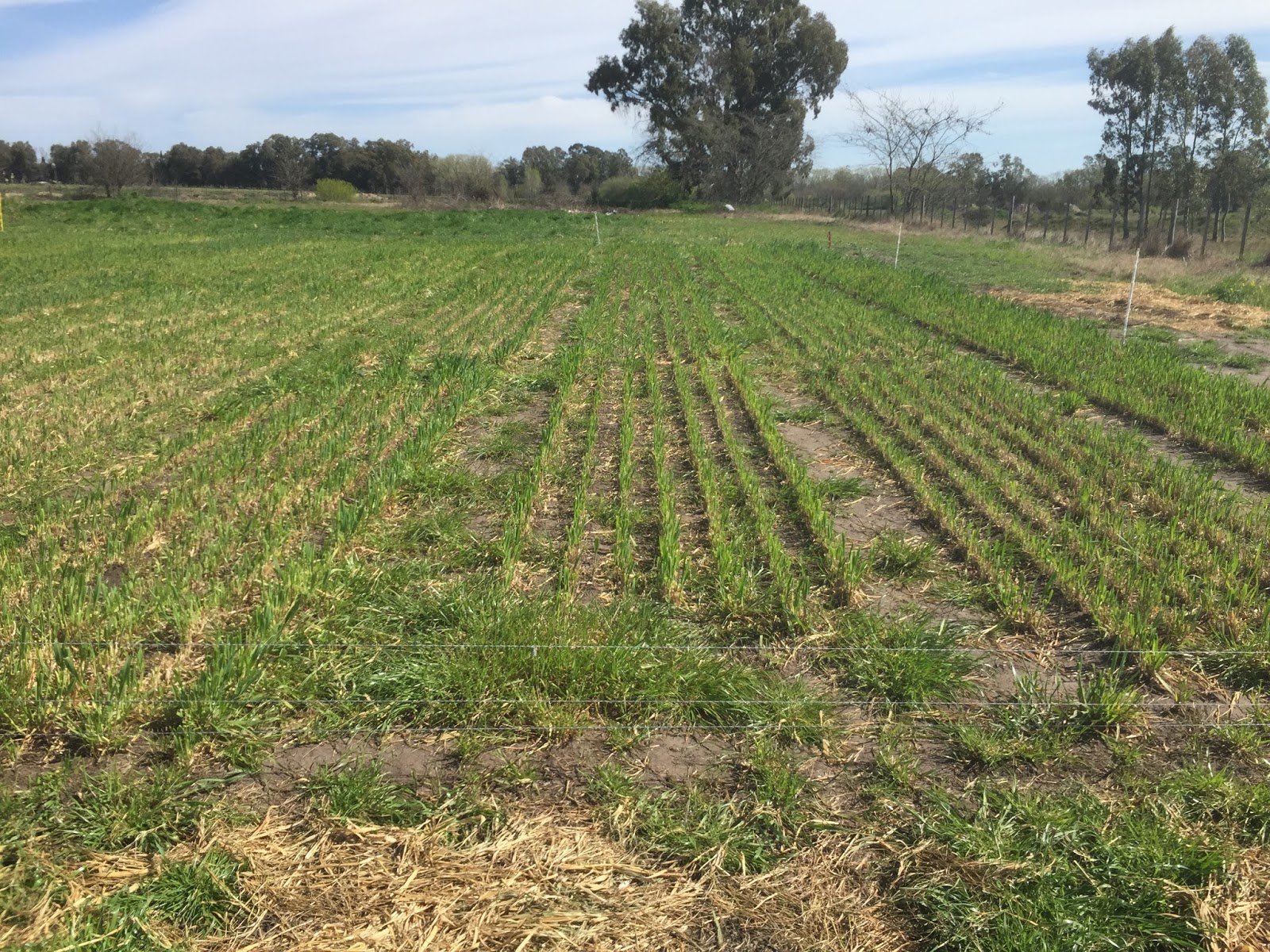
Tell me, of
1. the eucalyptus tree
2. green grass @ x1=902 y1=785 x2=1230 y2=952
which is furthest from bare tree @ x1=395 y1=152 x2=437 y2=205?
green grass @ x1=902 y1=785 x2=1230 y2=952

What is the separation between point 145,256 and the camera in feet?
72.6

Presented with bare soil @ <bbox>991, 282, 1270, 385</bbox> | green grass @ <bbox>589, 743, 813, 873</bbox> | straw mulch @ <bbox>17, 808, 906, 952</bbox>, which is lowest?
straw mulch @ <bbox>17, 808, 906, 952</bbox>

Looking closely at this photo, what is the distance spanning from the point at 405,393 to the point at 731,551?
525cm

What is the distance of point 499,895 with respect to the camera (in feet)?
9.95

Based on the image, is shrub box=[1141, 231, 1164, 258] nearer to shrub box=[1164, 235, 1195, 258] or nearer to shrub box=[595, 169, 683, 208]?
shrub box=[1164, 235, 1195, 258]

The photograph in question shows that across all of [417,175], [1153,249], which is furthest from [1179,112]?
[417,175]

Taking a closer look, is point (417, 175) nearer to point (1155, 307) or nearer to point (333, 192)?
point (333, 192)

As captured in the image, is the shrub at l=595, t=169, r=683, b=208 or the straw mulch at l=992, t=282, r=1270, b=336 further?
the shrub at l=595, t=169, r=683, b=208

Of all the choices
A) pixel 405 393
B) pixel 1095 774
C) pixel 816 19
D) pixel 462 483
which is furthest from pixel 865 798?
pixel 816 19

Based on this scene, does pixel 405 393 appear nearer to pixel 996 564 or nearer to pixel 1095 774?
pixel 996 564

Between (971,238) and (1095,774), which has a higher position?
(971,238)

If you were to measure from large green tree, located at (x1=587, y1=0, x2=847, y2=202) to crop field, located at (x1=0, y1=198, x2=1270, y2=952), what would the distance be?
176ft

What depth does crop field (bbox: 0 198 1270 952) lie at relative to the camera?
303 centimetres

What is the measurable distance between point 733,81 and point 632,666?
6285 cm
